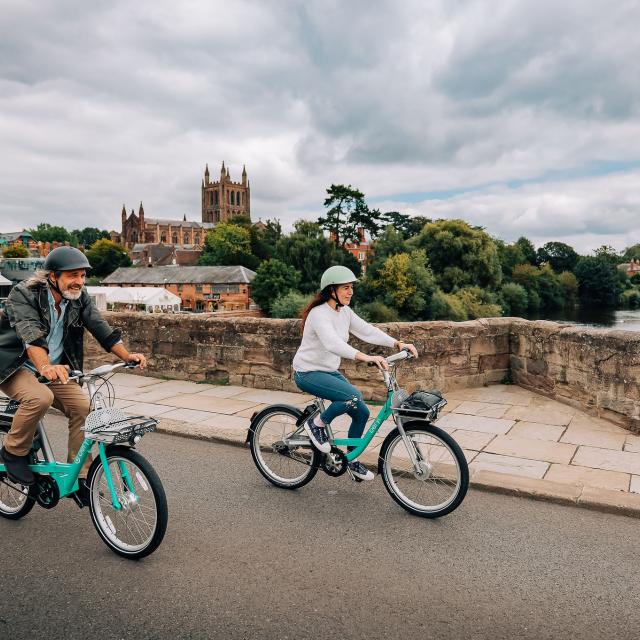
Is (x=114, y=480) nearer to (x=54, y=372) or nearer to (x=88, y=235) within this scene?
(x=54, y=372)

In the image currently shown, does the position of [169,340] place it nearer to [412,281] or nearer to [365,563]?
[365,563]

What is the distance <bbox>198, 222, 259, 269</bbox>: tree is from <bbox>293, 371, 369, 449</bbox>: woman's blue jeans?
95793mm

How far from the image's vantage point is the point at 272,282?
65.0 m

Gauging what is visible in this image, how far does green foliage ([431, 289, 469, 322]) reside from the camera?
48062 mm

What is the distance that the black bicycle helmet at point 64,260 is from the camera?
3438 mm

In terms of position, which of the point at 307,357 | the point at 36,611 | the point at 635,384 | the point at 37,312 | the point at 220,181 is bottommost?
the point at 36,611

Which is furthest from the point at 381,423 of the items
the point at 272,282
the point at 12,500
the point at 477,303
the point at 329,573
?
the point at 272,282

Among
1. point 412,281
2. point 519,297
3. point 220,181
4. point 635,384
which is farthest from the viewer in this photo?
point 220,181

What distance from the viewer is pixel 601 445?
554 centimetres

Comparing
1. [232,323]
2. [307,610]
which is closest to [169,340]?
[232,323]

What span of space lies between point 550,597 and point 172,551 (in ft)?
6.91

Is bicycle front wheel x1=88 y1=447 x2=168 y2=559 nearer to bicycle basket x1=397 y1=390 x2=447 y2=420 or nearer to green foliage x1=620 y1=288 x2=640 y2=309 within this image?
bicycle basket x1=397 y1=390 x2=447 y2=420

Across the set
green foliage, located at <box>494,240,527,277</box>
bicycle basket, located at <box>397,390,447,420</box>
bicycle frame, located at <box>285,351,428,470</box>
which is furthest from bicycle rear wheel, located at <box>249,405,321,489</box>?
green foliage, located at <box>494,240,527,277</box>

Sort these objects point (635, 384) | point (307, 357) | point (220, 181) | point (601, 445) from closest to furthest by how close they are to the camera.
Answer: point (307, 357) < point (601, 445) < point (635, 384) < point (220, 181)
